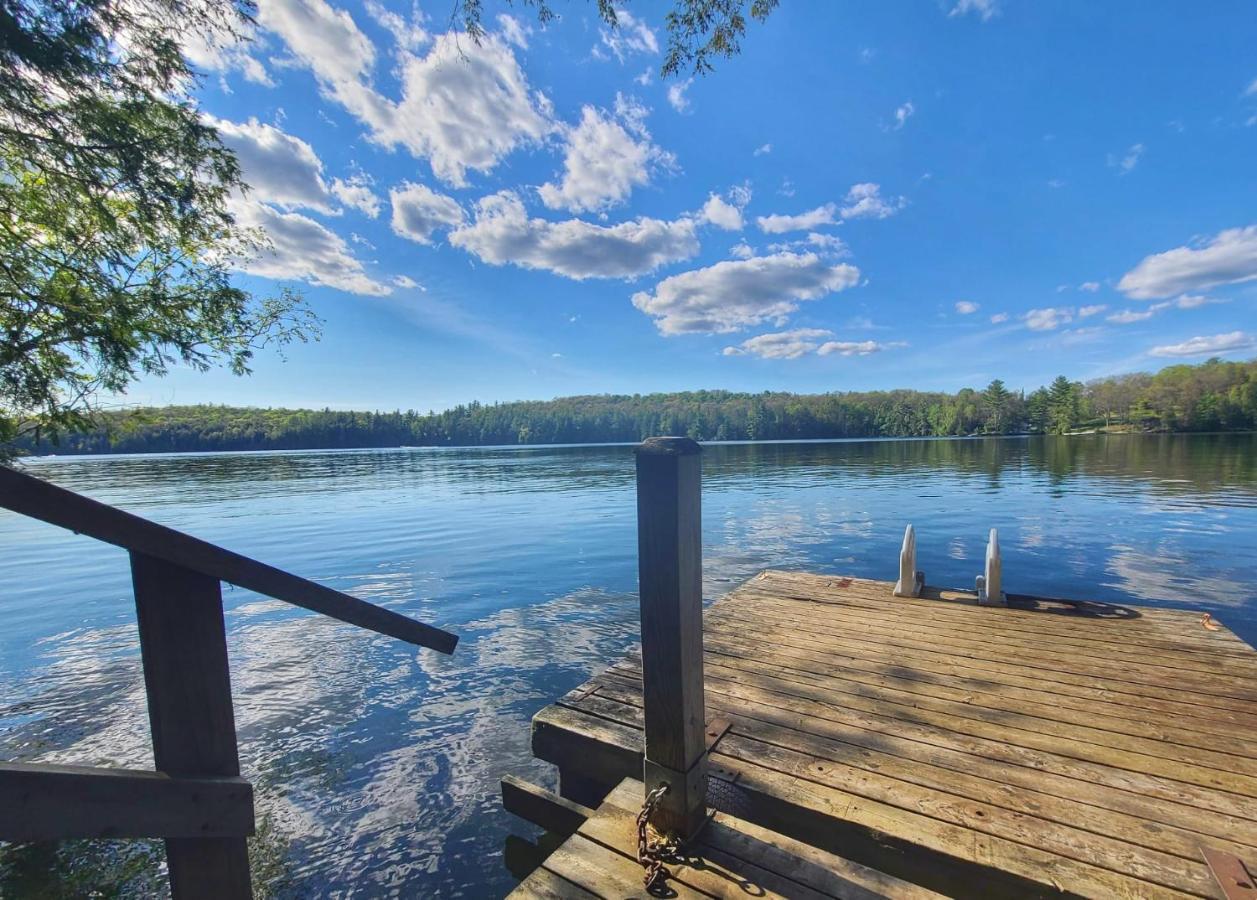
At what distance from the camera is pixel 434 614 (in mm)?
8938

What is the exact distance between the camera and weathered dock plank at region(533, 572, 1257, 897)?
8.04 ft

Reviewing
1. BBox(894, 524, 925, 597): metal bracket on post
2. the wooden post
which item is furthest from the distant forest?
the wooden post

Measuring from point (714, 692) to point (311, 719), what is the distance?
4.63 meters

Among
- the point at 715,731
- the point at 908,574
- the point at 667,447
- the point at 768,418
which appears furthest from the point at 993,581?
the point at 768,418

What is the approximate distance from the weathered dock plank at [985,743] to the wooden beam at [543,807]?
0.74 ft

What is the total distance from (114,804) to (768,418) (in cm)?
10744

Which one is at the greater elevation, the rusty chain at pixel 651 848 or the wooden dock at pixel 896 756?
the rusty chain at pixel 651 848

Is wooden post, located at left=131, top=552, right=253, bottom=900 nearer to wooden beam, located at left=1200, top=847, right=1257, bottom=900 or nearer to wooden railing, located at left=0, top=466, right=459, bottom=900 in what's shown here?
wooden railing, located at left=0, top=466, right=459, bottom=900

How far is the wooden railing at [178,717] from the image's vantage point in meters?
Answer: 1.09

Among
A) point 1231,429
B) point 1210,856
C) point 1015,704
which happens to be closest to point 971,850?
point 1210,856

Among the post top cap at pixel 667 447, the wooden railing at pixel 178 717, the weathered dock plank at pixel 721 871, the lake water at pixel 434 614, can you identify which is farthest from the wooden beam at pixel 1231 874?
the lake water at pixel 434 614

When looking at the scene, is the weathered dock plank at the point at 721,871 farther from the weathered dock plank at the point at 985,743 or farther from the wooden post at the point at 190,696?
the wooden post at the point at 190,696

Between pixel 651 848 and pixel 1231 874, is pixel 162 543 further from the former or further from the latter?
pixel 1231 874

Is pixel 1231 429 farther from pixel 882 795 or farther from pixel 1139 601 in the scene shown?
pixel 882 795
